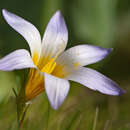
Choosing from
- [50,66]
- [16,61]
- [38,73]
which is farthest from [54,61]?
[16,61]

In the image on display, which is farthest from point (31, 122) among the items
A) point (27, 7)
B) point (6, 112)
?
point (27, 7)

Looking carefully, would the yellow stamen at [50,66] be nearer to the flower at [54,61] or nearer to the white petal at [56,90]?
the flower at [54,61]

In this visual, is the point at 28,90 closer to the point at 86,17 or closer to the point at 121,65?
the point at 86,17

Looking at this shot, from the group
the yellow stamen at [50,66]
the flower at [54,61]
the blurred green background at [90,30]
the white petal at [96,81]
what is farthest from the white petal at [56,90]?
the blurred green background at [90,30]

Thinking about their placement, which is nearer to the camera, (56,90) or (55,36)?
(56,90)

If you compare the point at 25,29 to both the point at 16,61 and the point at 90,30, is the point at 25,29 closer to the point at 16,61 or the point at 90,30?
the point at 16,61
